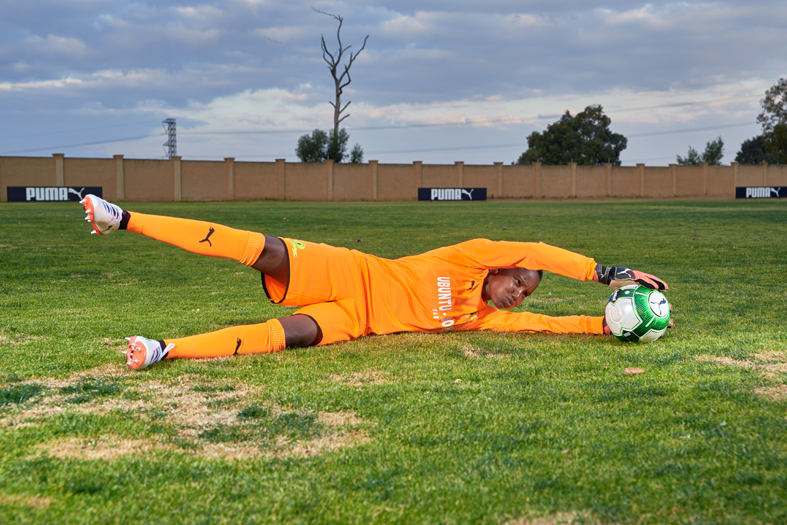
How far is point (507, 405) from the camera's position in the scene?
3.26 meters

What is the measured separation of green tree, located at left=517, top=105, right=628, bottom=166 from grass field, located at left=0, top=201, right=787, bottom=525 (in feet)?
253

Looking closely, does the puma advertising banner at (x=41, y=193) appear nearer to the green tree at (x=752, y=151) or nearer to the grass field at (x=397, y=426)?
the grass field at (x=397, y=426)

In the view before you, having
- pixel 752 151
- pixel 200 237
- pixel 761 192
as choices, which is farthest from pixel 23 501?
pixel 752 151

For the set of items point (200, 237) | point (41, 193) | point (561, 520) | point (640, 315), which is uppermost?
point (41, 193)

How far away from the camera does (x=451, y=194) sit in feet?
179

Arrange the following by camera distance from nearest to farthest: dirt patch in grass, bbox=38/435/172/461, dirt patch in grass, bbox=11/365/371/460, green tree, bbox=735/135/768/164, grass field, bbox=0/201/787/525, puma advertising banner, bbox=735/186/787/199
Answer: grass field, bbox=0/201/787/525 → dirt patch in grass, bbox=38/435/172/461 → dirt patch in grass, bbox=11/365/371/460 → puma advertising banner, bbox=735/186/787/199 → green tree, bbox=735/135/768/164

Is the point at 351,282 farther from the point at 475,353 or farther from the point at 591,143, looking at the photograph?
the point at 591,143

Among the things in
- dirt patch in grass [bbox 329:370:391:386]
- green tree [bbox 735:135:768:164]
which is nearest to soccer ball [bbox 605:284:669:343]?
dirt patch in grass [bbox 329:370:391:386]

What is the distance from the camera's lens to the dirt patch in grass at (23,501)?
83.3 inches

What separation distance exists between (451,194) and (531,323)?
50.1 metres

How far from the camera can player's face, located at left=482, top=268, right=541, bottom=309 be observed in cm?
463

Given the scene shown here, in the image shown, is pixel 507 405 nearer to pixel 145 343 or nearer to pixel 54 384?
pixel 145 343

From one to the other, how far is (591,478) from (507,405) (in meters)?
0.91

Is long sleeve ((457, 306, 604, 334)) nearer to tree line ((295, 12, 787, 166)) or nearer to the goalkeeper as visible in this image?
the goalkeeper
